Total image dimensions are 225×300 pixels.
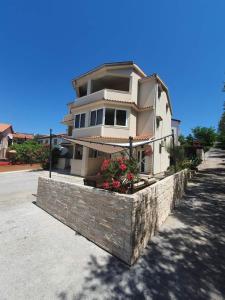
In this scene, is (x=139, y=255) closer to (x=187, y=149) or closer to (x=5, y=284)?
(x=5, y=284)

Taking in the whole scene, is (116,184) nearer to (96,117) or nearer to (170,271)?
(170,271)

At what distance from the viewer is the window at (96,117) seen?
21019mm

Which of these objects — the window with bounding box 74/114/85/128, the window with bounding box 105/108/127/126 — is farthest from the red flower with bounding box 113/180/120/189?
the window with bounding box 74/114/85/128

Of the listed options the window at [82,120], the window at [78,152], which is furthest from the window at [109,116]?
the window at [78,152]

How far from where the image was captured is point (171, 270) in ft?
16.1

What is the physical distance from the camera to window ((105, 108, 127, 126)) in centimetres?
2080

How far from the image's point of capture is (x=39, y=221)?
803 cm

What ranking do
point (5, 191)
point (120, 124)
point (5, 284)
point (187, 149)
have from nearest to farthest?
point (5, 284)
point (5, 191)
point (120, 124)
point (187, 149)

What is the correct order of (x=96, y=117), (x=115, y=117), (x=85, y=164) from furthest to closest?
(x=85, y=164)
(x=96, y=117)
(x=115, y=117)

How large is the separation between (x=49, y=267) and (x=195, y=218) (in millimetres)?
7470

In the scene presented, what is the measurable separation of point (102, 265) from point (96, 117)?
60.1 feet

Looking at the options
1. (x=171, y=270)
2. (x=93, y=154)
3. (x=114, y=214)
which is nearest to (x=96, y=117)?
(x=93, y=154)

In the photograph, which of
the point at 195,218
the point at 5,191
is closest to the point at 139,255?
the point at 195,218

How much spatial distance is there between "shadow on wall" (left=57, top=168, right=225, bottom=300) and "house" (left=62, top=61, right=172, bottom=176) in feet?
43.4
